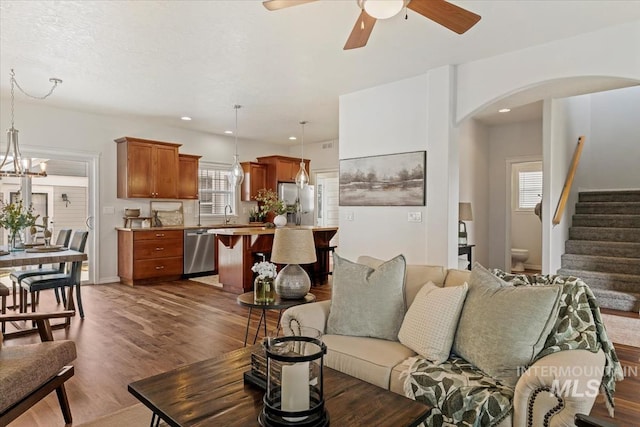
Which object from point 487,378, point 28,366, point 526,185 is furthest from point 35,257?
point 526,185

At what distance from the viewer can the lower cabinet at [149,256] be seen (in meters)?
6.07

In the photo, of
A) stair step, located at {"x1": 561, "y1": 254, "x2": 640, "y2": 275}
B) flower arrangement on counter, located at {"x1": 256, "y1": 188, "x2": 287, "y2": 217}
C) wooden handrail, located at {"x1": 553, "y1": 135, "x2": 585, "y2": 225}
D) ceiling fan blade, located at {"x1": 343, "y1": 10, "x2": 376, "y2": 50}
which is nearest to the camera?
ceiling fan blade, located at {"x1": 343, "y1": 10, "x2": 376, "y2": 50}

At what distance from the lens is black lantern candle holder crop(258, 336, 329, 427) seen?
131cm

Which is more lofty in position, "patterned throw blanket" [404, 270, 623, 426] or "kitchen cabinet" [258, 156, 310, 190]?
"kitchen cabinet" [258, 156, 310, 190]

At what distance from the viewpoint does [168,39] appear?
3381 millimetres

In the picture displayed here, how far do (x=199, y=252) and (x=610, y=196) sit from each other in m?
7.00

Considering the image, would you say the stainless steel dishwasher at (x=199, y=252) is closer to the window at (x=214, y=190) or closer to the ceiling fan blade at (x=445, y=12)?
the window at (x=214, y=190)

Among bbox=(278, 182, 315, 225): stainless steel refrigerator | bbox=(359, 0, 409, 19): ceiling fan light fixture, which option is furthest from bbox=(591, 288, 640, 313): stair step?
bbox=(278, 182, 315, 225): stainless steel refrigerator

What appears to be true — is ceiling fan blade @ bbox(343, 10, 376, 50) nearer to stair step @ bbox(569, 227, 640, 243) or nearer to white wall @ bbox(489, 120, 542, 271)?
stair step @ bbox(569, 227, 640, 243)

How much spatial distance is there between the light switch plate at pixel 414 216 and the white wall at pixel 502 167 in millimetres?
3392

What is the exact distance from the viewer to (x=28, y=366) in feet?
6.01

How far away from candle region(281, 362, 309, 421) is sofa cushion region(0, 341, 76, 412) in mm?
1320

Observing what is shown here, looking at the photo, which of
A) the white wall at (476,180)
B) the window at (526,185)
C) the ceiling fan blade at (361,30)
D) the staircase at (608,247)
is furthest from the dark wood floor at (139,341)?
the window at (526,185)

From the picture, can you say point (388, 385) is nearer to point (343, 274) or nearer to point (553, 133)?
point (343, 274)
